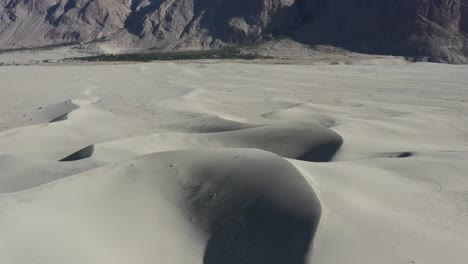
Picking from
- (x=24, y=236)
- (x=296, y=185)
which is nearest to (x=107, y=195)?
(x=24, y=236)

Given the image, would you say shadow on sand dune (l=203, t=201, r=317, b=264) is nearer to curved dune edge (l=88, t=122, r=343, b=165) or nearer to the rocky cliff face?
curved dune edge (l=88, t=122, r=343, b=165)

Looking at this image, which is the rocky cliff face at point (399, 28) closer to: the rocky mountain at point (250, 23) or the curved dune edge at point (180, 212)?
the rocky mountain at point (250, 23)

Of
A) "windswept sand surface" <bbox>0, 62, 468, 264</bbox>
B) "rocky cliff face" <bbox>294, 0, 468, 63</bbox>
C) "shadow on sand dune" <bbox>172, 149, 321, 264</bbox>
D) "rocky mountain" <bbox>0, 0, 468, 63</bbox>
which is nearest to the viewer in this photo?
"windswept sand surface" <bbox>0, 62, 468, 264</bbox>

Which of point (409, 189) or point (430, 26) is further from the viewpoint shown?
point (430, 26)

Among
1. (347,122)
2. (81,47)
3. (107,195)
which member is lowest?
(81,47)

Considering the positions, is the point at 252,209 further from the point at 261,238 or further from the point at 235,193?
the point at 261,238

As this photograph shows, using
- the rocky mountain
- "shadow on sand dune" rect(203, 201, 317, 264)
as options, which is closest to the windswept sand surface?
"shadow on sand dune" rect(203, 201, 317, 264)

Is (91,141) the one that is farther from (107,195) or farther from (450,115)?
(450,115)

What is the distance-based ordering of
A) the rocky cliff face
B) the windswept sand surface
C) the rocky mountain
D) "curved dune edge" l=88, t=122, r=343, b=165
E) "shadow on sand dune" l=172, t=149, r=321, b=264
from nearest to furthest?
the windswept sand surface, "shadow on sand dune" l=172, t=149, r=321, b=264, "curved dune edge" l=88, t=122, r=343, b=165, the rocky cliff face, the rocky mountain
